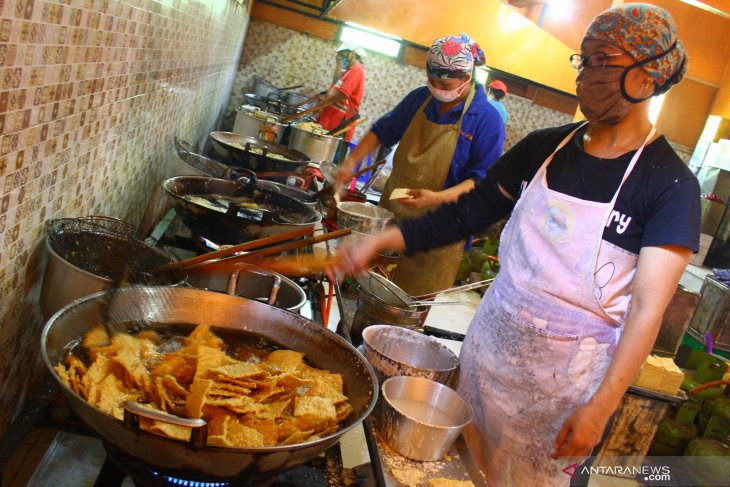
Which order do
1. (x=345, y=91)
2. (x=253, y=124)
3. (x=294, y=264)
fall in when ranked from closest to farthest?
(x=294, y=264), (x=253, y=124), (x=345, y=91)

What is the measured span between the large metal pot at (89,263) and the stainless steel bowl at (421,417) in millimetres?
864

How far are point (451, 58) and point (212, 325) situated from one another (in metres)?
2.32

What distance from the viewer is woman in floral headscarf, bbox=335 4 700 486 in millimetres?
1896

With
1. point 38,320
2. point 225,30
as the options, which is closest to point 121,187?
point 38,320

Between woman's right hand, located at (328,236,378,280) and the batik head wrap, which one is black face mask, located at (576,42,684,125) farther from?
woman's right hand, located at (328,236,378,280)

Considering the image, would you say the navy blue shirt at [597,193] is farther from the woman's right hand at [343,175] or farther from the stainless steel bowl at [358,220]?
the woman's right hand at [343,175]

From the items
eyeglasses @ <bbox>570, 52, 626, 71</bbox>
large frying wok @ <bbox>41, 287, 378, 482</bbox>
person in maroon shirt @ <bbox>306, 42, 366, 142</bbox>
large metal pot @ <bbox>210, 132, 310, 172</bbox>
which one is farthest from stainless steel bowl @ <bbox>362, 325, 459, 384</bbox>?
person in maroon shirt @ <bbox>306, 42, 366, 142</bbox>

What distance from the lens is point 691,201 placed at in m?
1.92

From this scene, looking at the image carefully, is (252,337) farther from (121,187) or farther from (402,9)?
(402,9)

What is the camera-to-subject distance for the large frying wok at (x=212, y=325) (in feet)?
4.27

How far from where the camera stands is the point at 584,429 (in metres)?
1.86

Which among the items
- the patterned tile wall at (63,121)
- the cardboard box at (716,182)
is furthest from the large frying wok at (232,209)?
the cardboard box at (716,182)

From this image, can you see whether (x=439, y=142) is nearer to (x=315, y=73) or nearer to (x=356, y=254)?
(x=356, y=254)

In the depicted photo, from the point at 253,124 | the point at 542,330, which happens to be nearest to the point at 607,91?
the point at 542,330
